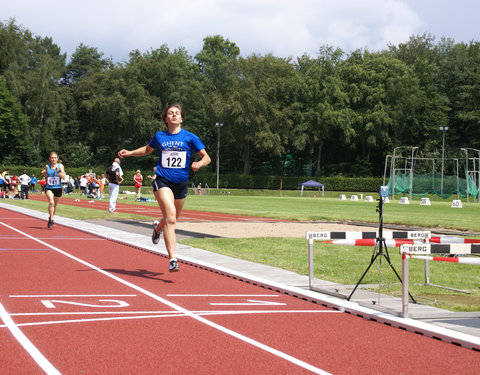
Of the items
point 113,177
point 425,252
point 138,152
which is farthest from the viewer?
point 113,177

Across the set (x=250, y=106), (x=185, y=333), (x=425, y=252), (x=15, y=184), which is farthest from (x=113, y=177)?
(x=250, y=106)

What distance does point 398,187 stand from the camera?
191 ft

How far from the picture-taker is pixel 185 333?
552 cm

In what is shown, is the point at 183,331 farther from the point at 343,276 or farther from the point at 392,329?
the point at 343,276

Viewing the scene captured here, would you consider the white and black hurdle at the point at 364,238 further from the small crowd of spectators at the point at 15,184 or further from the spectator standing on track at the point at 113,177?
the small crowd of spectators at the point at 15,184

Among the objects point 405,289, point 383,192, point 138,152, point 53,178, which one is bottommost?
point 405,289

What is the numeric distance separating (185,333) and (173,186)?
3.73m

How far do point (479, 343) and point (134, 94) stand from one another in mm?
74257

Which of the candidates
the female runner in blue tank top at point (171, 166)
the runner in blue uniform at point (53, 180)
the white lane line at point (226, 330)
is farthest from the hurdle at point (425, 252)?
the runner in blue uniform at point (53, 180)

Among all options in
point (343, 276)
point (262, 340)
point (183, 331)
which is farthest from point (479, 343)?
point (343, 276)

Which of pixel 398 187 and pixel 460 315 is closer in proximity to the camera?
pixel 460 315

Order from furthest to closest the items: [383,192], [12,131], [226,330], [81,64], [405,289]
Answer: [81,64], [12,131], [383,192], [405,289], [226,330]

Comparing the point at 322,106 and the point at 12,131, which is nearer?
the point at 12,131

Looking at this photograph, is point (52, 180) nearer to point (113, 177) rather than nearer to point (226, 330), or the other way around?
point (113, 177)
